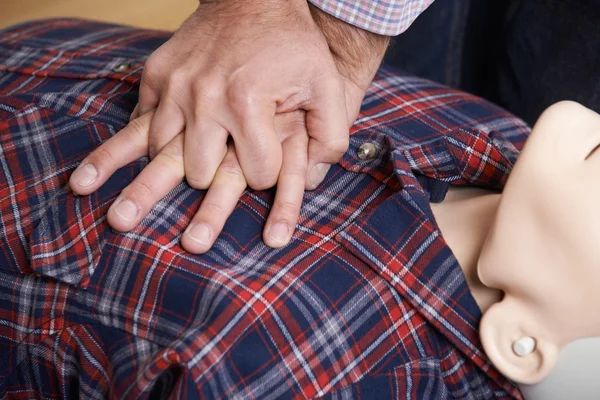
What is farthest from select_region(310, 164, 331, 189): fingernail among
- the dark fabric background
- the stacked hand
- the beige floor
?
the beige floor

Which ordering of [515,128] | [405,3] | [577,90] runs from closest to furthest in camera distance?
1. [405,3]
2. [515,128]
3. [577,90]

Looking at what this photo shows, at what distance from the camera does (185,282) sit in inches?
34.5

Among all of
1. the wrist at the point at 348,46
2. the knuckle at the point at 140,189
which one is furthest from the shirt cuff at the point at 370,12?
the knuckle at the point at 140,189

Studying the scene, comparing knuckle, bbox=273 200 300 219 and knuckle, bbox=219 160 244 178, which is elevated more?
knuckle, bbox=219 160 244 178

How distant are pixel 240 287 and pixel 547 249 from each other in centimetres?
36

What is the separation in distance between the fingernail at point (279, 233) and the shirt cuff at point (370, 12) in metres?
0.36

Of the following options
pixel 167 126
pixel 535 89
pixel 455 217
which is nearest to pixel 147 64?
pixel 167 126

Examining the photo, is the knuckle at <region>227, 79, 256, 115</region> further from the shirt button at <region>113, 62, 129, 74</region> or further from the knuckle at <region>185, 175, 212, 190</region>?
the shirt button at <region>113, 62, 129, 74</region>

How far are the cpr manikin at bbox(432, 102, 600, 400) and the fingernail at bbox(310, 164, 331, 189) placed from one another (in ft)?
0.78

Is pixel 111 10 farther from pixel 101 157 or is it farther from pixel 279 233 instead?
pixel 279 233

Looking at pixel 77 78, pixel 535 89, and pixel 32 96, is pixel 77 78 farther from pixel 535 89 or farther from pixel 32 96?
pixel 535 89

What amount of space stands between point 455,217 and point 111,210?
0.46 meters

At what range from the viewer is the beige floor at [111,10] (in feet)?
7.30

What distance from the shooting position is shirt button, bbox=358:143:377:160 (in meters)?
1.02
